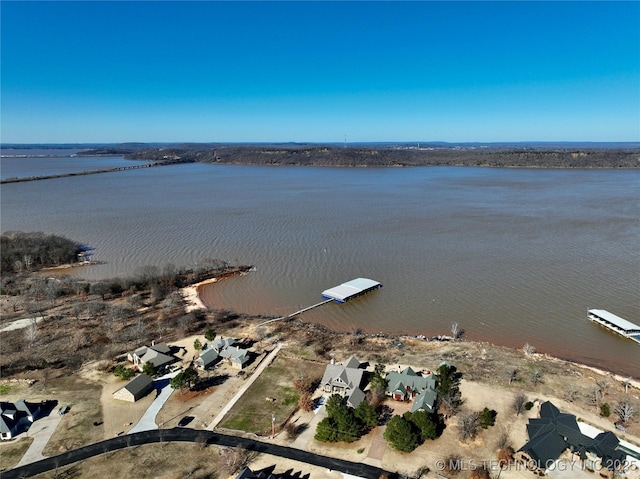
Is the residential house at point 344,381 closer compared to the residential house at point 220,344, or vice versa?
the residential house at point 344,381

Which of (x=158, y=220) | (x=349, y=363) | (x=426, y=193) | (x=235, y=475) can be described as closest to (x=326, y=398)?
(x=349, y=363)

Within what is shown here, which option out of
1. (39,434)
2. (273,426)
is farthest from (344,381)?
(39,434)

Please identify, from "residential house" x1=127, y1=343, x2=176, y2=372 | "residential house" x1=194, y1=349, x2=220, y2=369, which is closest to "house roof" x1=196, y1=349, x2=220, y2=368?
"residential house" x1=194, y1=349, x2=220, y2=369

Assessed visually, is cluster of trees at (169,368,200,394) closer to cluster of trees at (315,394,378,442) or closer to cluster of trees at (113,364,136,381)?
cluster of trees at (113,364,136,381)

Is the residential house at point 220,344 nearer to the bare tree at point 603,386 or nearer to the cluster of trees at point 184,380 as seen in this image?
the cluster of trees at point 184,380

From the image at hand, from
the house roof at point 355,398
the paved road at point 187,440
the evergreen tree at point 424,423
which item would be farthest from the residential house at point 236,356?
the evergreen tree at point 424,423

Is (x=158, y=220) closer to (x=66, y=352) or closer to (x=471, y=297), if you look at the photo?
(x=66, y=352)
